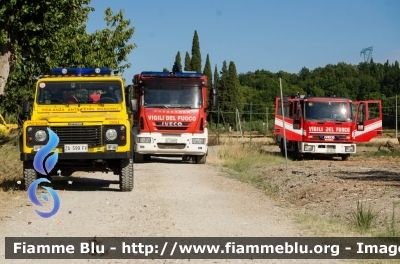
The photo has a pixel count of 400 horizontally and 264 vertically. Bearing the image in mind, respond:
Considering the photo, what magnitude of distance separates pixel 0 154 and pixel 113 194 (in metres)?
7.95

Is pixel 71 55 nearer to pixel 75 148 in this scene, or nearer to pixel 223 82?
pixel 75 148

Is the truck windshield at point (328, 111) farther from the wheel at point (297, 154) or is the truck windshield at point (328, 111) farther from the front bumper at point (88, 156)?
the front bumper at point (88, 156)

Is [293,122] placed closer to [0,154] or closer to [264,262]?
[0,154]

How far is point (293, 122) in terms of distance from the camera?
25.4 meters

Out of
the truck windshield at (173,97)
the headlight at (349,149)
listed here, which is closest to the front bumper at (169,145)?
the truck windshield at (173,97)

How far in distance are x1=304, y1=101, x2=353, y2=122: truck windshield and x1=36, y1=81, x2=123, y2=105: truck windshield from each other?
42.5 feet

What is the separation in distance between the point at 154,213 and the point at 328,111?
16462 millimetres

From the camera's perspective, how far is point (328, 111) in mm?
25188

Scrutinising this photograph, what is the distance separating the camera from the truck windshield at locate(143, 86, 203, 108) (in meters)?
20.8

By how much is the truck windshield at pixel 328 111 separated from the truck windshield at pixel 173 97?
6.05 metres

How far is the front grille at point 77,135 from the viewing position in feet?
40.2

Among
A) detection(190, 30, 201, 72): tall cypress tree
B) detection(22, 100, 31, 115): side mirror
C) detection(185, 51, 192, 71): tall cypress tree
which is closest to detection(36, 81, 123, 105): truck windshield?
detection(22, 100, 31, 115): side mirror

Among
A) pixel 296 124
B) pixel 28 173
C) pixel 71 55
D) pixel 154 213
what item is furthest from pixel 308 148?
pixel 154 213

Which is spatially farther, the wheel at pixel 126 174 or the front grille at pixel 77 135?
the wheel at pixel 126 174
